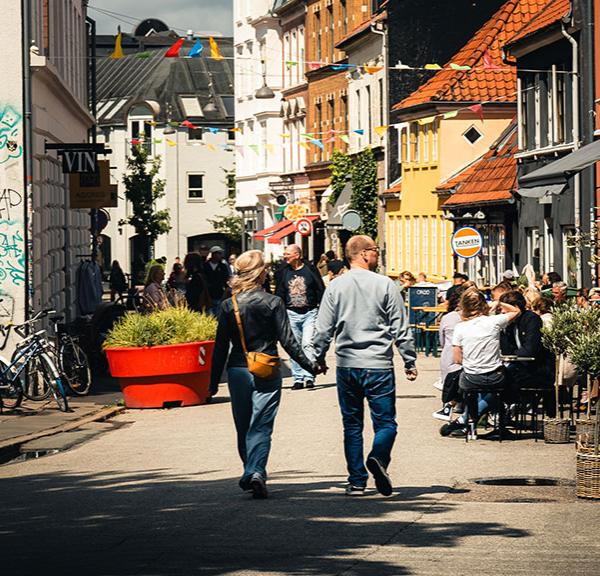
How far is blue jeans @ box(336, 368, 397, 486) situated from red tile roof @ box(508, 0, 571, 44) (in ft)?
67.9

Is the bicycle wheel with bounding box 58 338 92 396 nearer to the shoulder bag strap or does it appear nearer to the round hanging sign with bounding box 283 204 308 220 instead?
the shoulder bag strap

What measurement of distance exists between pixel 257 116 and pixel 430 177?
28901 millimetres

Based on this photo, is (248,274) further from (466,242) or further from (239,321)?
(466,242)

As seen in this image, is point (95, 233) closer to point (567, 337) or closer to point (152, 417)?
point (152, 417)

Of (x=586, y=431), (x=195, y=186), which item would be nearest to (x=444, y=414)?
(x=586, y=431)

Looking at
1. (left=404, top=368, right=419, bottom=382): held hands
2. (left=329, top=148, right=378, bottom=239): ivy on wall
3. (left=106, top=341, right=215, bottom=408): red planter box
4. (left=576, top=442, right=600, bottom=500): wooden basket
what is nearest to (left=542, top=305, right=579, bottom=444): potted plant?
(left=576, top=442, right=600, bottom=500): wooden basket

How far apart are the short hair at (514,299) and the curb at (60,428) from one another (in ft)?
15.7

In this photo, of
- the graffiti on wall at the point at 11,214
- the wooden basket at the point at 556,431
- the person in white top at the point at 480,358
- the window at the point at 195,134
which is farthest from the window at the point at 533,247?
the window at the point at 195,134

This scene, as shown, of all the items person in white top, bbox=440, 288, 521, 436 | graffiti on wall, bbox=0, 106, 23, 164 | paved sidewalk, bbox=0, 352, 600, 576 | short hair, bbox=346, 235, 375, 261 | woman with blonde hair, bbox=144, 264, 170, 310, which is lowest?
paved sidewalk, bbox=0, 352, 600, 576

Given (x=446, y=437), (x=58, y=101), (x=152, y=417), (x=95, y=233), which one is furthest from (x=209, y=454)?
(x=95, y=233)

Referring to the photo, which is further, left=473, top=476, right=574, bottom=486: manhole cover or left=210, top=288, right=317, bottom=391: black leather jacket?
left=473, top=476, right=574, bottom=486: manhole cover

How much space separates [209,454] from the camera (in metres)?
14.3

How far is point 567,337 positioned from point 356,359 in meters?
3.19

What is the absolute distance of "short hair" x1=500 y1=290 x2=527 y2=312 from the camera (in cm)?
1609
